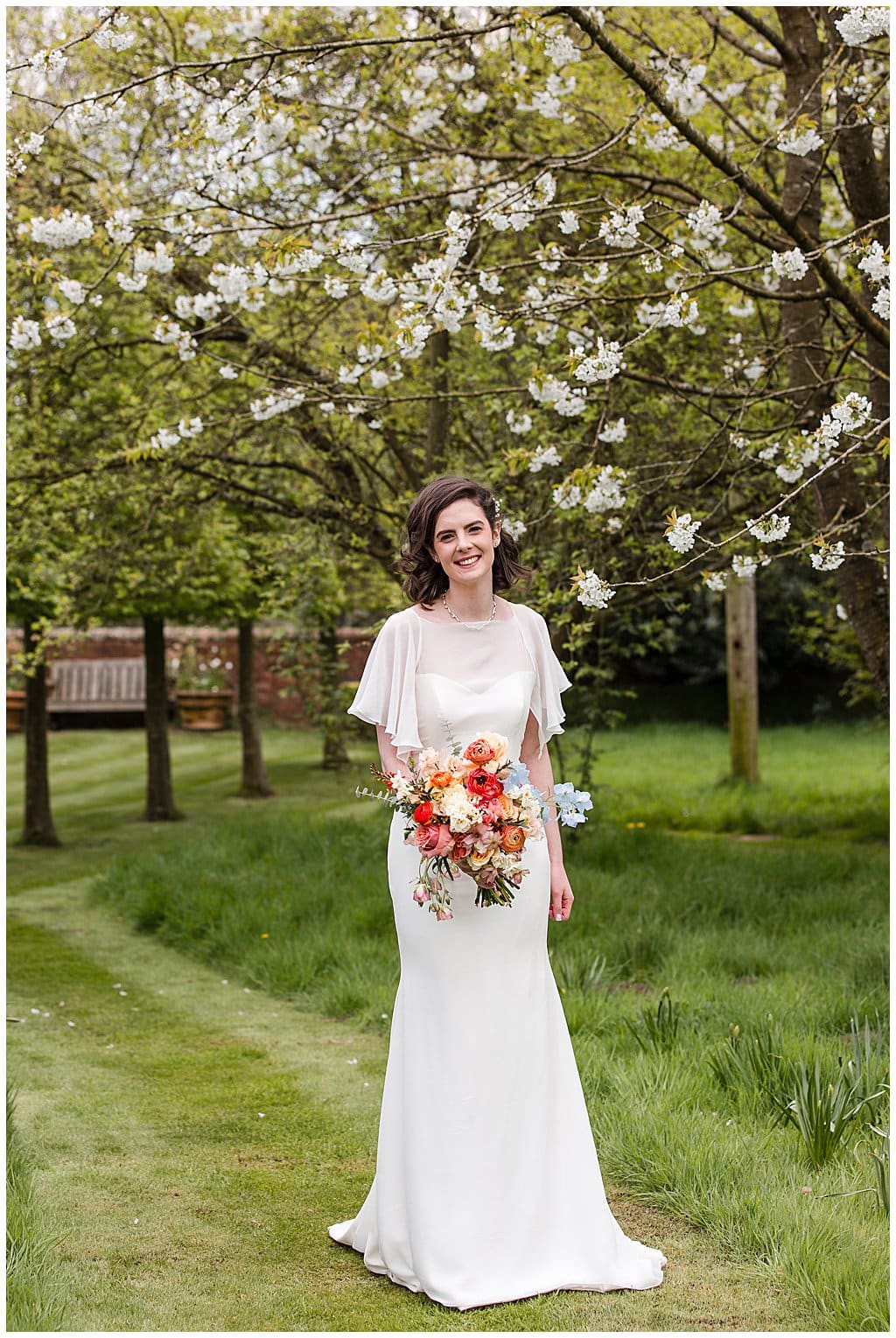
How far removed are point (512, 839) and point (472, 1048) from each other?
61 cm

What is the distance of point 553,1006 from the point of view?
3.55 m

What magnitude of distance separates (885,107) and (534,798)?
447 cm

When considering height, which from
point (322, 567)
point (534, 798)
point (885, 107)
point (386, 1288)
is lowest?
point (386, 1288)

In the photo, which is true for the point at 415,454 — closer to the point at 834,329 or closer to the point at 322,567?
the point at 322,567

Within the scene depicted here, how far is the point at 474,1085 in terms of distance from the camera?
342cm

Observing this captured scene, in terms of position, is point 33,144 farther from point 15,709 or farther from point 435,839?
point 15,709

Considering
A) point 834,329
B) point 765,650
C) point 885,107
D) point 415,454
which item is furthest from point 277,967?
point 765,650

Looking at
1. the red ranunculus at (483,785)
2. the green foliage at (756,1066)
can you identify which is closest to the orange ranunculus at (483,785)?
the red ranunculus at (483,785)

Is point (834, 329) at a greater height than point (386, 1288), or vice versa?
point (834, 329)

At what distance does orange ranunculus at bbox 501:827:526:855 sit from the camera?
10.6ft

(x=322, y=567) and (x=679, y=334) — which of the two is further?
(x=322, y=567)

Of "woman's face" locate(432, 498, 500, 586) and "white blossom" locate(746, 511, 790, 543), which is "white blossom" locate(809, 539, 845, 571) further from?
"woman's face" locate(432, 498, 500, 586)

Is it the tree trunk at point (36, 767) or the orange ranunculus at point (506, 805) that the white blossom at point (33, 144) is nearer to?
the orange ranunculus at point (506, 805)

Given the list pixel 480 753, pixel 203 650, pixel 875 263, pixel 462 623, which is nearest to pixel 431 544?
pixel 462 623
